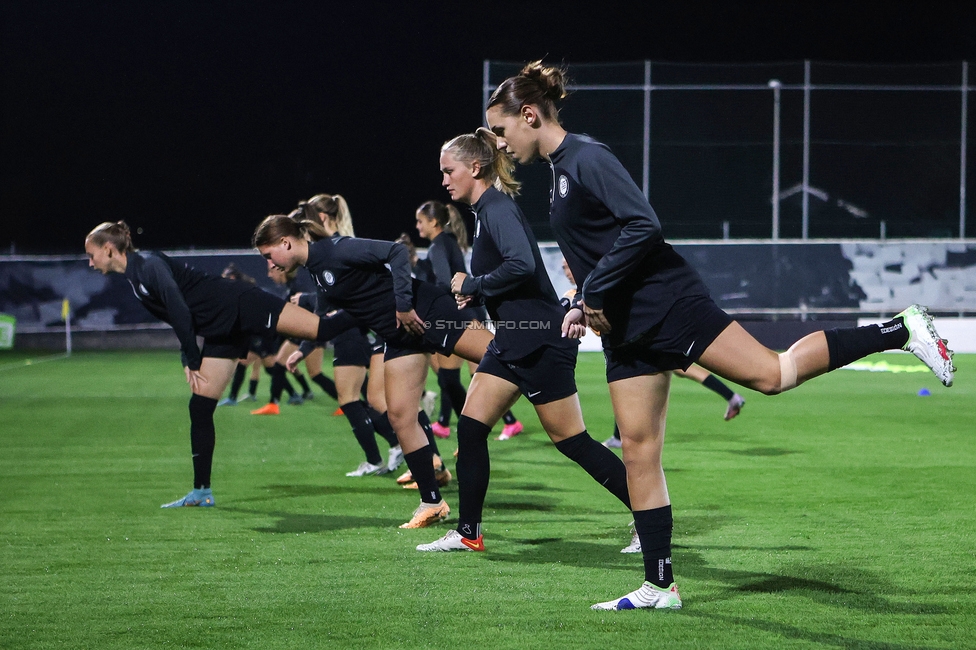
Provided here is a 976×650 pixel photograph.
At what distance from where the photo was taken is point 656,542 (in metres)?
4.21

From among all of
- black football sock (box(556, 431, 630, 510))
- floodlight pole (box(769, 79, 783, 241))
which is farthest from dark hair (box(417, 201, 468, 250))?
floodlight pole (box(769, 79, 783, 241))

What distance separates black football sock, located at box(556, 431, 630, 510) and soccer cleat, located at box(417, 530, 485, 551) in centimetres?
67

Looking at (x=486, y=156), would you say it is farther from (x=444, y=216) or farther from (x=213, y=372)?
(x=444, y=216)

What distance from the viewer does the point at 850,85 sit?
24.3 metres

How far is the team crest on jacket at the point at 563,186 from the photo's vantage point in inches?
162

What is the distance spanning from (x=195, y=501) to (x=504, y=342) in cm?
279

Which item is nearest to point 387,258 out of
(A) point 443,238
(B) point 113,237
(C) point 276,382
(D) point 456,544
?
(D) point 456,544

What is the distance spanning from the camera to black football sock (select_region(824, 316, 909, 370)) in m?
4.07

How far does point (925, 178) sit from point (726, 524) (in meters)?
20.3

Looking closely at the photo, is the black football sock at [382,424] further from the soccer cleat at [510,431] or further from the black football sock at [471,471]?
the black football sock at [471,471]

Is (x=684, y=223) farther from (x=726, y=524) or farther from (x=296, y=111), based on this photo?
(x=296, y=111)

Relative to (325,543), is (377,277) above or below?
above

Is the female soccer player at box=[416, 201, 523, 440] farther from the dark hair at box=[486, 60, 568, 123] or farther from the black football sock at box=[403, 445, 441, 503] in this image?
the dark hair at box=[486, 60, 568, 123]

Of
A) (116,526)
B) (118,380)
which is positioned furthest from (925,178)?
(116,526)
